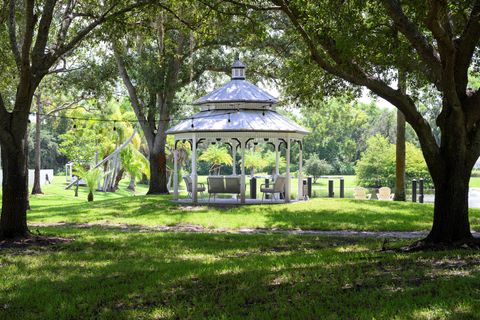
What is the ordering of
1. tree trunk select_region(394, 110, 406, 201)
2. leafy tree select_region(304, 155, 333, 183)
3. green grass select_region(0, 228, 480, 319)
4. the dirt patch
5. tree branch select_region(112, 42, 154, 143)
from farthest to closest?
1. leafy tree select_region(304, 155, 333, 183)
2. tree branch select_region(112, 42, 154, 143)
3. tree trunk select_region(394, 110, 406, 201)
4. the dirt patch
5. green grass select_region(0, 228, 480, 319)

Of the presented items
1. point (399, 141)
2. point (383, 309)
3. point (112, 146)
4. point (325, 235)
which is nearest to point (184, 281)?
point (383, 309)

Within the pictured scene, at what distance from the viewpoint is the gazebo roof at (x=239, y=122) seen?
931 inches

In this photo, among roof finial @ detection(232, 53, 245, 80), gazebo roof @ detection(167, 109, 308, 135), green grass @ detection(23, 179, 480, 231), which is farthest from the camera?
roof finial @ detection(232, 53, 245, 80)

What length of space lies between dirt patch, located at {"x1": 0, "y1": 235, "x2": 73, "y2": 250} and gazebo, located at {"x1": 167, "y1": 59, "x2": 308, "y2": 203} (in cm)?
1105

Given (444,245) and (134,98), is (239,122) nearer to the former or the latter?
(134,98)

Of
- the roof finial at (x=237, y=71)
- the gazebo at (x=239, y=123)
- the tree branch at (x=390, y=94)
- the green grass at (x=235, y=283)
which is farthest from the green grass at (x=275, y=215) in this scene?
the roof finial at (x=237, y=71)

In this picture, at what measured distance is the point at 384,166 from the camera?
47.4 m

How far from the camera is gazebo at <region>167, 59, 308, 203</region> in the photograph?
2381 centimetres

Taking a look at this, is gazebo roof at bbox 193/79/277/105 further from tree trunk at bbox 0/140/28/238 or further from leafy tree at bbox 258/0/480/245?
tree trunk at bbox 0/140/28/238

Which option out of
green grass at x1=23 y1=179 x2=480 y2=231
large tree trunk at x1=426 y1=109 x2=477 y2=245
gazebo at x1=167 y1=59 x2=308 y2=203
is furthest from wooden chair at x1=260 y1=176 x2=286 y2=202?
large tree trunk at x1=426 y1=109 x2=477 y2=245

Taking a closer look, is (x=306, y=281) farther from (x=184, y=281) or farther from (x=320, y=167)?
(x=320, y=167)

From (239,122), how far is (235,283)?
15.9 m

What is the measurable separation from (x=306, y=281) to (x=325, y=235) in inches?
299

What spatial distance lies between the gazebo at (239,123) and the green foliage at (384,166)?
22.0m
